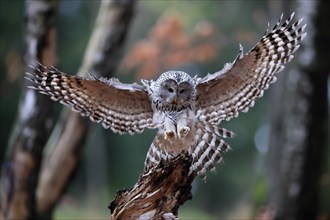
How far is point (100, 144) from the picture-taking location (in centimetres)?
1728

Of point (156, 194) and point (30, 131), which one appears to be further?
point (30, 131)

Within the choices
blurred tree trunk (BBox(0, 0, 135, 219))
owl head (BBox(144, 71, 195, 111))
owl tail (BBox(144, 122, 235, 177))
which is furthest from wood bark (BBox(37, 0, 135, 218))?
owl tail (BBox(144, 122, 235, 177))

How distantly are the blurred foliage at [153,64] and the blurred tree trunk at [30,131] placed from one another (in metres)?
7.40

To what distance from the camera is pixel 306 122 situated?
666 centimetres

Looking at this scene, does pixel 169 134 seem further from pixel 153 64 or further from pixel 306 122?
pixel 153 64

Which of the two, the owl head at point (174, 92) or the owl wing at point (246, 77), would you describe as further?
the owl head at point (174, 92)

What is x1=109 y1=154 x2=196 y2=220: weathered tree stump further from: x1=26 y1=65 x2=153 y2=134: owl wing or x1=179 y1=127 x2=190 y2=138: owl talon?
x1=26 y1=65 x2=153 y2=134: owl wing

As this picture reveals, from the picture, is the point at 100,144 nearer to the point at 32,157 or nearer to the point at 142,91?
the point at 32,157

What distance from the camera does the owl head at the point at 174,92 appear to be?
458cm

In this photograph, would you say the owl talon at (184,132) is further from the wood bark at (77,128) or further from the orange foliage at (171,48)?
the orange foliage at (171,48)

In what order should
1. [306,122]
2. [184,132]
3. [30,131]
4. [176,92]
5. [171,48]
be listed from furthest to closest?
[171,48] → [306,122] → [30,131] → [176,92] → [184,132]

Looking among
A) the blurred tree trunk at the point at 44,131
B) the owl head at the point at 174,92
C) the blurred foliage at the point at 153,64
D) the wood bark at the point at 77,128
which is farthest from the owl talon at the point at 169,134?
the blurred foliage at the point at 153,64

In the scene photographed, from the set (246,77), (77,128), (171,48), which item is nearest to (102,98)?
(246,77)

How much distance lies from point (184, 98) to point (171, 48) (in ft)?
31.2
